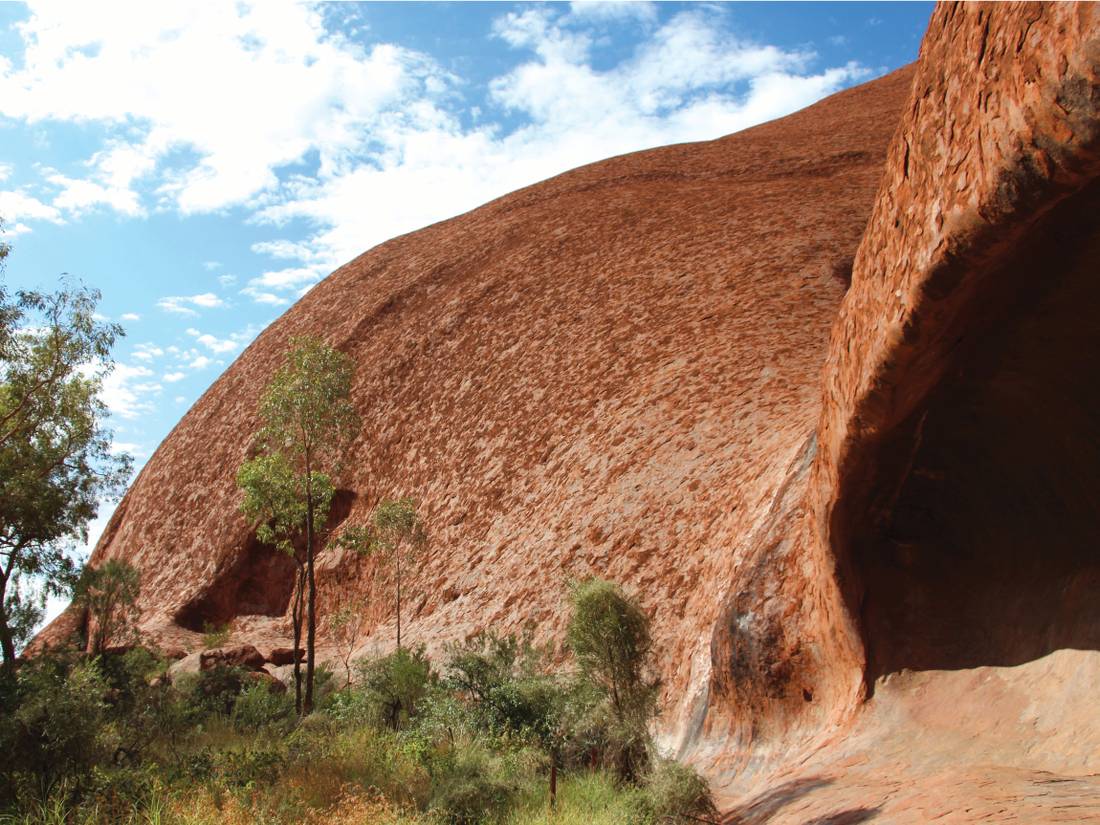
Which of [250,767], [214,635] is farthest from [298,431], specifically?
[214,635]

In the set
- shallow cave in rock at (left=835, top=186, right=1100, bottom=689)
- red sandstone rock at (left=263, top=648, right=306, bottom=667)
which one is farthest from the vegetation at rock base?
red sandstone rock at (left=263, top=648, right=306, bottom=667)

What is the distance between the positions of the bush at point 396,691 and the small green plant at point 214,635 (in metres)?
10.6

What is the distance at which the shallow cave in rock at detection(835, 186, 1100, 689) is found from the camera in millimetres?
6582

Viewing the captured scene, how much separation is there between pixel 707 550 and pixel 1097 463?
795 cm

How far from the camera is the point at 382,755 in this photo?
450 inches

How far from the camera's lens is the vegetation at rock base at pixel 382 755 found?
834 cm

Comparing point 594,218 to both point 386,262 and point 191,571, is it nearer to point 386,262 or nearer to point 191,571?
point 386,262

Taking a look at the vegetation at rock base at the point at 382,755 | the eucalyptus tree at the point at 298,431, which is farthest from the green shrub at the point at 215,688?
the vegetation at rock base at the point at 382,755

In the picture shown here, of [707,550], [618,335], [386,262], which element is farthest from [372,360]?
[707,550]

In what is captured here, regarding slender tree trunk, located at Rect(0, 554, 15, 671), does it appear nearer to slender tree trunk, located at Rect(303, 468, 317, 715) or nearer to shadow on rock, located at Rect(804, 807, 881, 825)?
slender tree trunk, located at Rect(303, 468, 317, 715)

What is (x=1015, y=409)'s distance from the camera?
788 centimetres

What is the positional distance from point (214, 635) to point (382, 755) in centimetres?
1619

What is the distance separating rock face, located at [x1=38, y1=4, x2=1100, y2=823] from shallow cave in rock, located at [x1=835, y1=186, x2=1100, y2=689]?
27 millimetres

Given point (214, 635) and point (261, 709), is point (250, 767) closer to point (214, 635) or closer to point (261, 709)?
point (261, 709)
